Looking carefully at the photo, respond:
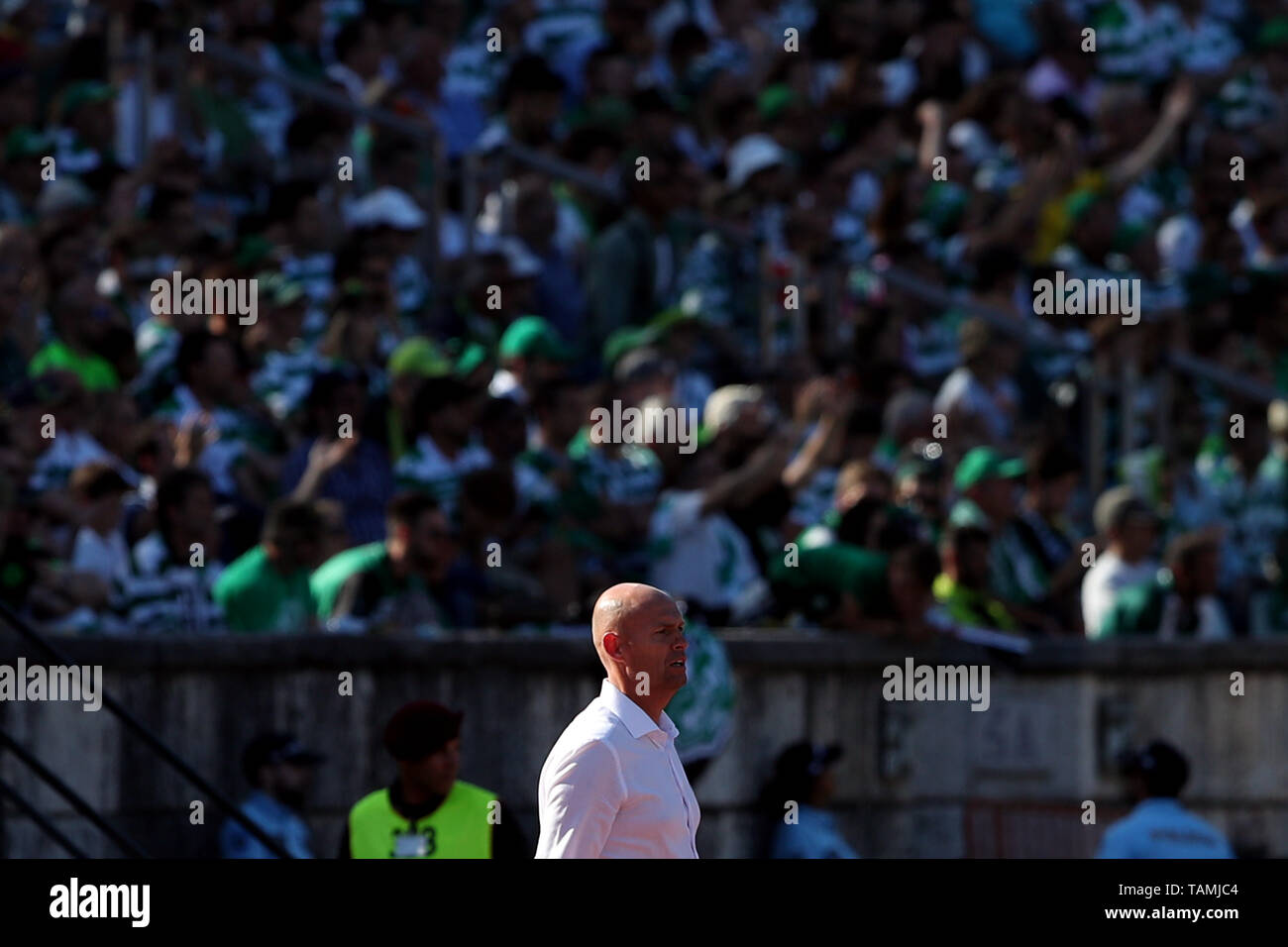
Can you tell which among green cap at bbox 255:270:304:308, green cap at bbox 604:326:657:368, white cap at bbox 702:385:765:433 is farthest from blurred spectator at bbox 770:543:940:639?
green cap at bbox 255:270:304:308

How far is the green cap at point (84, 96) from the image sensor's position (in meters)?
Result: 16.1

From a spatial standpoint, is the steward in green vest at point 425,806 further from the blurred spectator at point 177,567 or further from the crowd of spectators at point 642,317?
the blurred spectator at point 177,567

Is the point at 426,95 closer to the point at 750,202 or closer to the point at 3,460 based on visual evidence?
the point at 750,202

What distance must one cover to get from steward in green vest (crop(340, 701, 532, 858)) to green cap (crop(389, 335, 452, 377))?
421cm

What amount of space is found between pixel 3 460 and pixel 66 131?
4.28 m

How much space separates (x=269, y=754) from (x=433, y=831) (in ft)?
6.11

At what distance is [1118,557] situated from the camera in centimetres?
1460

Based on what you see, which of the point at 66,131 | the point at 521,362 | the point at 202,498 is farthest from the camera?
Result: the point at 66,131

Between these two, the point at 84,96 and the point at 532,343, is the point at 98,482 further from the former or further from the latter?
the point at 84,96

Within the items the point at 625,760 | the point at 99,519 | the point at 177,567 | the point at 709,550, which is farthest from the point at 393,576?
the point at 625,760

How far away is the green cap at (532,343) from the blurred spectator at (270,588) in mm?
2552

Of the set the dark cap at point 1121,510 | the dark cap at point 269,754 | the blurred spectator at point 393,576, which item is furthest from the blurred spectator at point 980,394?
the dark cap at point 269,754
